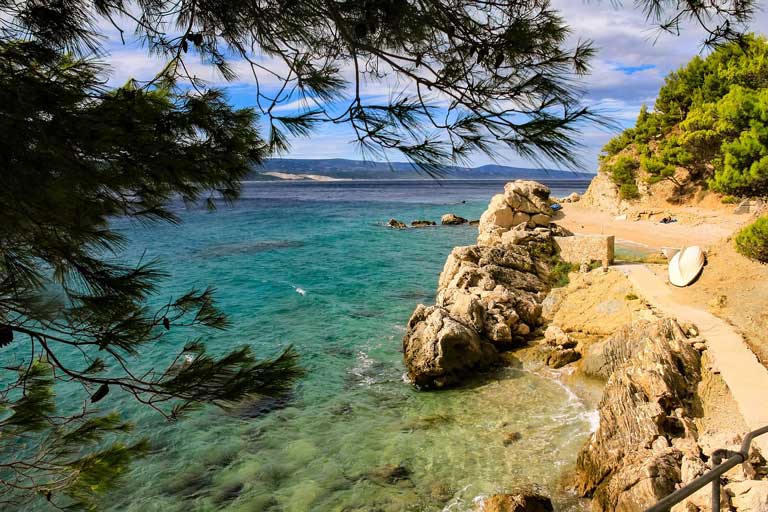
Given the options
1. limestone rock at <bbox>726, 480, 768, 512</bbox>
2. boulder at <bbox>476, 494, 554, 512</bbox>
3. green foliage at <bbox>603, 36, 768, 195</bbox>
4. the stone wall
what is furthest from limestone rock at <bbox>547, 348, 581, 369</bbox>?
green foliage at <bbox>603, 36, 768, 195</bbox>

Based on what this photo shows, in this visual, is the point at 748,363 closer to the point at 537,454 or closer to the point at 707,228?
the point at 537,454

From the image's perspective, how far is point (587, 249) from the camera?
1631 centimetres

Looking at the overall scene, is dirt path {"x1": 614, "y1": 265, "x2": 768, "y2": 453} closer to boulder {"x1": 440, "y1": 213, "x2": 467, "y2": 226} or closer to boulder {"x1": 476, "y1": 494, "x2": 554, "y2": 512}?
boulder {"x1": 476, "y1": 494, "x2": 554, "y2": 512}

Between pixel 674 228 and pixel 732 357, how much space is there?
67.9 feet

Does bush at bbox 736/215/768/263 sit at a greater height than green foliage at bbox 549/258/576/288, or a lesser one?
greater

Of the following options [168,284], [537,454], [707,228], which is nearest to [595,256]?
[537,454]

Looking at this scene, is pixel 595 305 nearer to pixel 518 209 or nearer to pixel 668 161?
pixel 518 209

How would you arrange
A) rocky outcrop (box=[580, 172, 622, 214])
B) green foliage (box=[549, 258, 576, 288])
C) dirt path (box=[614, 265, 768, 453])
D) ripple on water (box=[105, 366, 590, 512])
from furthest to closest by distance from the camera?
rocky outcrop (box=[580, 172, 622, 214])
green foliage (box=[549, 258, 576, 288])
ripple on water (box=[105, 366, 590, 512])
dirt path (box=[614, 265, 768, 453])

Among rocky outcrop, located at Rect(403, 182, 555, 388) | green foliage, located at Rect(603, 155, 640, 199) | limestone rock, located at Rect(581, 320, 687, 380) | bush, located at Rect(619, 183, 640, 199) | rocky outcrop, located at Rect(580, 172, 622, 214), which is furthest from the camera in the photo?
rocky outcrop, located at Rect(580, 172, 622, 214)

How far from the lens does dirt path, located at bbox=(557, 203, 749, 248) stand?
2319 cm

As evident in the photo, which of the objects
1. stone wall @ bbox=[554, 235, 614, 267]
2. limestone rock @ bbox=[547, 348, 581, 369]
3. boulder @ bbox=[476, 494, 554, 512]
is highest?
stone wall @ bbox=[554, 235, 614, 267]

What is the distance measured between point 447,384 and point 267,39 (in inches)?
325

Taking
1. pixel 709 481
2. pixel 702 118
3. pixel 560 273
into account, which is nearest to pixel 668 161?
pixel 702 118

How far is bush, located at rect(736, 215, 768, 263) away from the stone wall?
16.1ft
